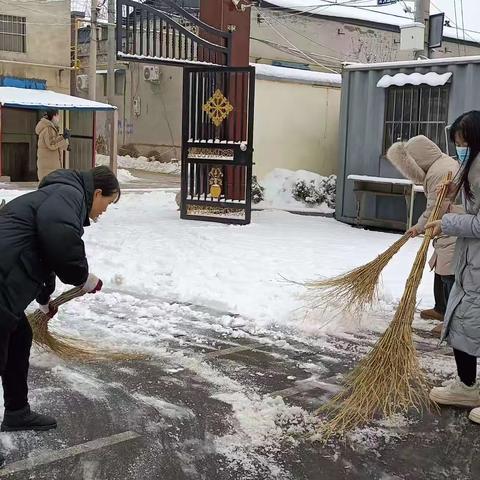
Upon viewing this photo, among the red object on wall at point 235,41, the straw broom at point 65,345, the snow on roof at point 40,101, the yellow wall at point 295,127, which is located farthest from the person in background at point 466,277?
the snow on roof at point 40,101

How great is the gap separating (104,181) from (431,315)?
3.70 m

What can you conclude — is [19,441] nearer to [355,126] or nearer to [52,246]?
[52,246]

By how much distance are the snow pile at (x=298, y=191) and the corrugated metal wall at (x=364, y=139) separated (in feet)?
4.20

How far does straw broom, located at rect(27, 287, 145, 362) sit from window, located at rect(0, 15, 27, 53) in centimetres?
2200

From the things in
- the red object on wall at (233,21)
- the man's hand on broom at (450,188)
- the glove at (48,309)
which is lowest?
the glove at (48,309)

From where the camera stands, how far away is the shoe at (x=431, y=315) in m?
6.04

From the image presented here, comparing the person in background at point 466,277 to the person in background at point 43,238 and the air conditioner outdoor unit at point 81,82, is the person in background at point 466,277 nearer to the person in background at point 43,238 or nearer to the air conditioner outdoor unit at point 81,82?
the person in background at point 43,238

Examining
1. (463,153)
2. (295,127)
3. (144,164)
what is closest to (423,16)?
(295,127)

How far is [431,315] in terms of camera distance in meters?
6.09

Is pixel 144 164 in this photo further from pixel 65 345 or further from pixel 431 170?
pixel 65 345

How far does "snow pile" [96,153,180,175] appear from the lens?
90.1 ft

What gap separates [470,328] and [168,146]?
25.8 m

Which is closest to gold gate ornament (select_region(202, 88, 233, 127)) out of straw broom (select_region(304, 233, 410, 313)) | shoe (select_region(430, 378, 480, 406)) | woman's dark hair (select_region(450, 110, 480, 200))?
straw broom (select_region(304, 233, 410, 313))

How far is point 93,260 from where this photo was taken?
804cm
